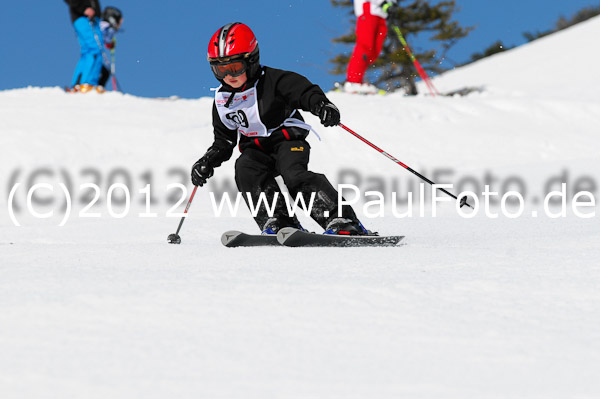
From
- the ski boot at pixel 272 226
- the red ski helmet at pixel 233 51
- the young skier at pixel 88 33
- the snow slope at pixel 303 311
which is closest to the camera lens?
the snow slope at pixel 303 311

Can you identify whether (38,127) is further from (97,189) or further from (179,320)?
(179,320)

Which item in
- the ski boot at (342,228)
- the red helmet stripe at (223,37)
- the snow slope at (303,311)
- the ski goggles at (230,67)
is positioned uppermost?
the red helmet stripe at (223,37)

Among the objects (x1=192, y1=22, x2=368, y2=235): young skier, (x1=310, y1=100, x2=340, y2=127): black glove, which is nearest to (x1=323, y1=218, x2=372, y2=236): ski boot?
(x1=192, y1=22, x2=368, y2=235): young skier

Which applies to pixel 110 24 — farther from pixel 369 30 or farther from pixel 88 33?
pixel 369 30

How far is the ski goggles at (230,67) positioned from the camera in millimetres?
3787

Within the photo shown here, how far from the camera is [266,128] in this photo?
4.00 meters

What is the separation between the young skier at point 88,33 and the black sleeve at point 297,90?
6.05 metres

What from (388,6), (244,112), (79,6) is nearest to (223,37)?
(244,112)

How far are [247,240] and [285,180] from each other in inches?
15.6

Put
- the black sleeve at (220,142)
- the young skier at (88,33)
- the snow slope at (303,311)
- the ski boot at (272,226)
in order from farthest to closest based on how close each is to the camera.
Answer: the young skier at (88,33) → the black sleeve at (220,142) → the ski boot at (272,226) → the snow slope at (303,311)

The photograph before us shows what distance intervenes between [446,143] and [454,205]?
2.57m

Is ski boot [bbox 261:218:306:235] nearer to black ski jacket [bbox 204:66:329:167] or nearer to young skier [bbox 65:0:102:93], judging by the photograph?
black ski jacket [bbox 204:66:329:167]

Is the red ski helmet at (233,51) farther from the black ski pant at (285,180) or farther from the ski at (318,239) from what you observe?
the ski at (318,239)

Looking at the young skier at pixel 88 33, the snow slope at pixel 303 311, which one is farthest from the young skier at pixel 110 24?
the snow slope at pixel 303 311
